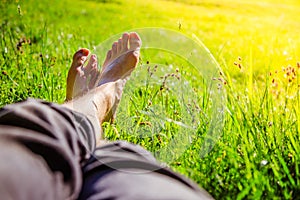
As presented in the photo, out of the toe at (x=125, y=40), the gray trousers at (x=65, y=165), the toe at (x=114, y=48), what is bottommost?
the toe at (x=114, y=48)

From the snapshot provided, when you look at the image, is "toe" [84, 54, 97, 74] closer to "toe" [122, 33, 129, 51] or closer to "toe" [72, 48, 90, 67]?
"toe" [72, 48, 90, 67]

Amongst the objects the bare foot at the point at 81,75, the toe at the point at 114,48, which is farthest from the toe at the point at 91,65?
the toe at the point at 114,48

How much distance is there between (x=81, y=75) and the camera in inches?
108

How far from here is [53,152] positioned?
1.20 metres

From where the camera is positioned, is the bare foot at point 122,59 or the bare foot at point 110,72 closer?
the bare foot at point 110,72

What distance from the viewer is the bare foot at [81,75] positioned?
102 inches

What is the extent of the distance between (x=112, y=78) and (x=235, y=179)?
1080 mm

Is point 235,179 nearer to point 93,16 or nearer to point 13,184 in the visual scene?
point 13,184

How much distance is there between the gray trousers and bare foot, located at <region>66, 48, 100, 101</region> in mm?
1212

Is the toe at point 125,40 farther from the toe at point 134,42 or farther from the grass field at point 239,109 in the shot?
the grass field at point 239,109

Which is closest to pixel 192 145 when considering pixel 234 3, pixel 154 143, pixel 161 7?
pixel 154 143

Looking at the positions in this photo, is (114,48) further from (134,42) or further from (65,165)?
(65,165)

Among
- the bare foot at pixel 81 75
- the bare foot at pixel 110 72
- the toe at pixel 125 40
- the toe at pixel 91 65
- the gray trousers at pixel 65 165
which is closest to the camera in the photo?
the gray trousers at pixel 65 165

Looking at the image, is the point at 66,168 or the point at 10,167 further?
the point at 66,168
